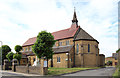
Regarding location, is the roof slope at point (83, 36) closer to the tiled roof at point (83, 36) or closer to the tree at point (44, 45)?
the tiled roof at point (83, 36)

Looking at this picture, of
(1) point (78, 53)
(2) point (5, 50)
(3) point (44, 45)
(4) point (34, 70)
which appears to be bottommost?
(4) point (34, 70)

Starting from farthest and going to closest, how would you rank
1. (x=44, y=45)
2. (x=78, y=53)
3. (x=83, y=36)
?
1. (x=83, y=36)
2. (x=78, y=53)
3. (x=44, y=45)

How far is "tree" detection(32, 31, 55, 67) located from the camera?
2792 cm

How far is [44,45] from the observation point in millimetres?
28031

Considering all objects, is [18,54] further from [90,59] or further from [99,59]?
[99,59]

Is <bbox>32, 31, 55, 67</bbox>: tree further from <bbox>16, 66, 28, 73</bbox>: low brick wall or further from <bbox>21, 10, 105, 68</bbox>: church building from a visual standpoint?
<bbox>21, 10, 105, 68</bbox>: church building

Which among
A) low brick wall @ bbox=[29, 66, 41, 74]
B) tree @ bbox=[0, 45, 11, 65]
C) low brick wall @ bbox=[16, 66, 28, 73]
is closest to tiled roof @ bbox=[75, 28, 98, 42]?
low brick wall @ bbox=[29, 66, 41, 74]

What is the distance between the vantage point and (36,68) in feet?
80.7

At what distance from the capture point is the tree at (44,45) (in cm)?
2792

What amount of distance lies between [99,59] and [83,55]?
8.42m

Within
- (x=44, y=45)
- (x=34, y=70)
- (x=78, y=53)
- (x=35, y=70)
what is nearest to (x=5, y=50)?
(x=44, y=45)

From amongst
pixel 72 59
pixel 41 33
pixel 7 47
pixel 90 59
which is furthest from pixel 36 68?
pixel 7 47

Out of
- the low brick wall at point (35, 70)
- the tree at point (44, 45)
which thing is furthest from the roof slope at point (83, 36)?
the low brick wall at point (35, 70)

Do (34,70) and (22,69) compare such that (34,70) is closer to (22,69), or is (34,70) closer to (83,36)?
(22,69)
